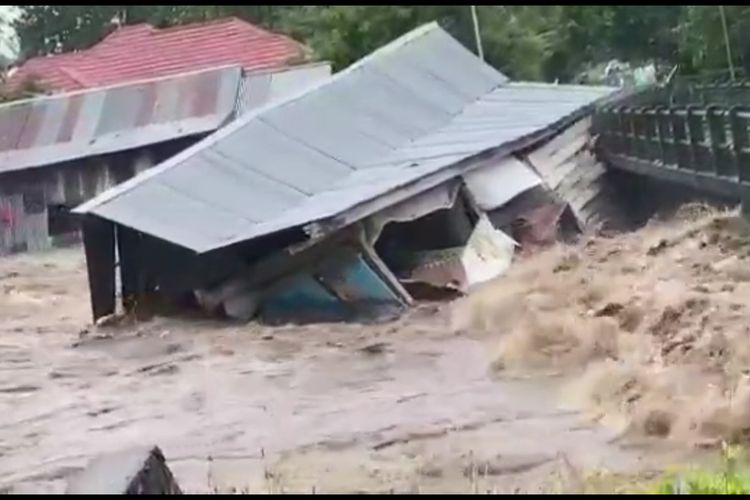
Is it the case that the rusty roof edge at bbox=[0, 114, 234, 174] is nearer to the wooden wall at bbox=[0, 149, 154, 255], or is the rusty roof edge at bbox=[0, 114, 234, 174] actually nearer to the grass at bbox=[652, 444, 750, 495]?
the wooden wall at bbox=[0, 149, 154, 255]

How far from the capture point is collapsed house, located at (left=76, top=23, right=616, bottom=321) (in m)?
17.0

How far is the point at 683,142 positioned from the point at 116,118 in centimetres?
1820

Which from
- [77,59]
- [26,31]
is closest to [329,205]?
[77,59]

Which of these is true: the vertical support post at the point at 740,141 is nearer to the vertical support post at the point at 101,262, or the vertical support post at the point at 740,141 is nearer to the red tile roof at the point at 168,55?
the vertical support post at the point at 101,262

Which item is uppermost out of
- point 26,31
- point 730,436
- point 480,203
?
point 730,436

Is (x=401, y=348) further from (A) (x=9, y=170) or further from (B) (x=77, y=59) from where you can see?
(B) (x=77, y=59)

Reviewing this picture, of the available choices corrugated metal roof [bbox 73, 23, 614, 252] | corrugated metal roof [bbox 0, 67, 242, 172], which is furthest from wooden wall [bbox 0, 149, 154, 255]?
corrugated metal roof [bbox 73, 23, 614, 252]

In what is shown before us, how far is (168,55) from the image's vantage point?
142ft

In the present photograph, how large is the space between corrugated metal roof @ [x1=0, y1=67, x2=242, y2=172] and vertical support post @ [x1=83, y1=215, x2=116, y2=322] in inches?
554

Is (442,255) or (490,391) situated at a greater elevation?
(490,391)

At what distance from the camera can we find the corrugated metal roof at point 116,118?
3231 centimetres

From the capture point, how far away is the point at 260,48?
139ft

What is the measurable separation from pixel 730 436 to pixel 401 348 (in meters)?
6.37

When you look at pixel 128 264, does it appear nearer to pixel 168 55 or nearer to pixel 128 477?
pixel 128 477
